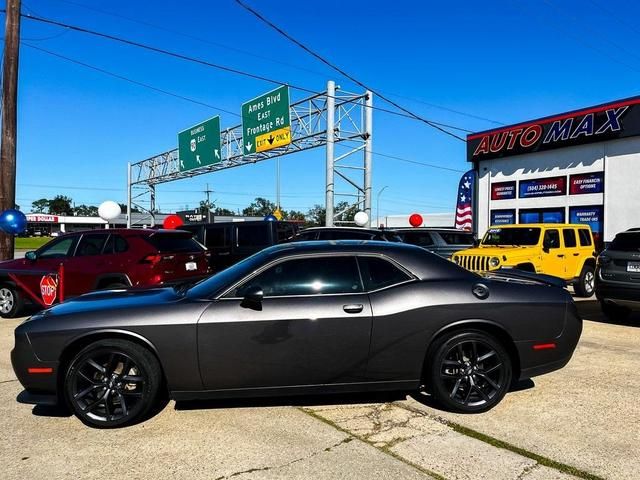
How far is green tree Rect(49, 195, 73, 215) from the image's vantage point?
148 m

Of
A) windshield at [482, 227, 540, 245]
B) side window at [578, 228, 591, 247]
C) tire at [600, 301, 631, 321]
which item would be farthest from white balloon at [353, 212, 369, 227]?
tire at [600, 301, 631, 321]

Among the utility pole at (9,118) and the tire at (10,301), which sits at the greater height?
the utility pole at (9,118)

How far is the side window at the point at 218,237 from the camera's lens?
12.6 metres

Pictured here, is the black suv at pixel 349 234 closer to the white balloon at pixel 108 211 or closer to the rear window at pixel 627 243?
the rear window at pixel 627 243

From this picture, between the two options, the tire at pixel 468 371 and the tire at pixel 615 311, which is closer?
the tire at pixel 468 371

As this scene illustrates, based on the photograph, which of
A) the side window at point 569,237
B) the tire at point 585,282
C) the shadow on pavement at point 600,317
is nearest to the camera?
the shadow on pavement at point 600,317

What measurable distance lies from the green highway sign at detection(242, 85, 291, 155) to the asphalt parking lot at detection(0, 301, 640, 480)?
17904 millimetres

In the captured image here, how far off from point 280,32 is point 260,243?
6037 millimetres

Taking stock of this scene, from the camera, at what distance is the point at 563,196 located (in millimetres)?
19062

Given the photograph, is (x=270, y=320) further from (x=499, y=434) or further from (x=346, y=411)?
(x=499, y=434)

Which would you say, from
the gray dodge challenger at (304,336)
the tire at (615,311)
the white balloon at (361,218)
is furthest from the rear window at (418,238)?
the gray dodge challenger at (304,336)

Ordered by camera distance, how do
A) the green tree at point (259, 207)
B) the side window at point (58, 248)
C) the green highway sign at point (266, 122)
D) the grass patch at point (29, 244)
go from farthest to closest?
1. the green tree at point (259, 207)
2. the grass patch at point (29, 244)
3. the green highway sign at point (266, 122)
4. the side window at point (58, 248)

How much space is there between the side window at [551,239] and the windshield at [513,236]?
178mm

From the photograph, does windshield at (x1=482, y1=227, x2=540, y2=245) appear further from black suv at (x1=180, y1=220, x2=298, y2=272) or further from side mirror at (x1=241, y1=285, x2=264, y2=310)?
side mirror at (x1=241, y1=285, x2=264, y2=310)
